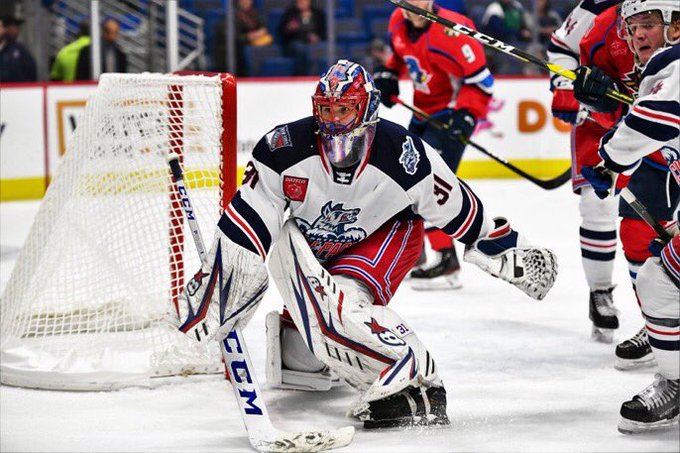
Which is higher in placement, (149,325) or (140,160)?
(140,160)

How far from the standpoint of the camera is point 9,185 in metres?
7.02

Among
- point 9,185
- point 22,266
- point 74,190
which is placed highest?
point 74,190

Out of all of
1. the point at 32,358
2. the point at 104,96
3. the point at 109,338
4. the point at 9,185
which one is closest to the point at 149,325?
the point at 109,338

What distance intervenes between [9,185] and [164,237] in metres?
3.69

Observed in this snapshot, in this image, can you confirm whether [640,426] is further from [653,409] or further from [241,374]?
A: [241,374]

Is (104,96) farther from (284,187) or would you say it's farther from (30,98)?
(30,98)

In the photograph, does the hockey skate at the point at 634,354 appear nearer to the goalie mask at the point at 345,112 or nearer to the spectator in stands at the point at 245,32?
the goalie mask at the point at 345,112

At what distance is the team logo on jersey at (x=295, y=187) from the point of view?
10.1 ft

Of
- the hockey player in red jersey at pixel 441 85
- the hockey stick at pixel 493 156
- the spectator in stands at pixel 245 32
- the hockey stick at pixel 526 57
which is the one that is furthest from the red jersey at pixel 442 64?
the spectator in stands at pixel 245 32

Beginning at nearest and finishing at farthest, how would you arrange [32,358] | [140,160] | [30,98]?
[32,358] < [140,160] < [30,98]

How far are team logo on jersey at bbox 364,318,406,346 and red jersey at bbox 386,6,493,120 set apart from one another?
2123 millimetres

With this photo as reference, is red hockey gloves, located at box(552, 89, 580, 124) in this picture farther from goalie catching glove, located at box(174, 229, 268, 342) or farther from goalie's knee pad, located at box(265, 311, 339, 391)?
goalie catching glove, located at box(174, 229, 268, 342)

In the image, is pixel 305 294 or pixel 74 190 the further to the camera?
pixel 74 190

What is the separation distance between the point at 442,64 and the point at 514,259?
2.01 metres
